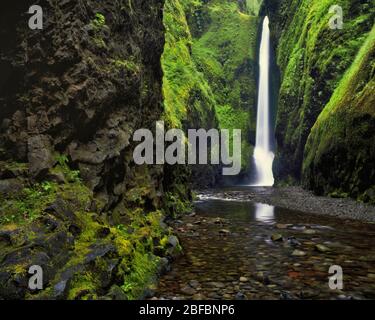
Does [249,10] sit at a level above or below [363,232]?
above

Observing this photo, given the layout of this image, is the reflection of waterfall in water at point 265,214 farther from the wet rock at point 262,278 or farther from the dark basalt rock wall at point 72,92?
the wet rock at point 262,278

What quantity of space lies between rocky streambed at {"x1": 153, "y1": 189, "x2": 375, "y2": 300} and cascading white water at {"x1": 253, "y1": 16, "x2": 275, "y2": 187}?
49.3m

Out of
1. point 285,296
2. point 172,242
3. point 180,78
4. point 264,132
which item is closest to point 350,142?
point 172,242

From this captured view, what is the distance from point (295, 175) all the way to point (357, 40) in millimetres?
17663

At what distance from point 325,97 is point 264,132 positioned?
2961 cm

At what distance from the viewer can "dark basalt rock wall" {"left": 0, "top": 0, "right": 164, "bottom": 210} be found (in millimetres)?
12016

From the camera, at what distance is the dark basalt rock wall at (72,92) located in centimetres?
1202

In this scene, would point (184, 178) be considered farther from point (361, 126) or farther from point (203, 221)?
point (361, 126)

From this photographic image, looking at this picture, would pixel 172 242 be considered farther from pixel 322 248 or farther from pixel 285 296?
pixel 322 248

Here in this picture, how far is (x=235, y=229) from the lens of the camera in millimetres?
19281

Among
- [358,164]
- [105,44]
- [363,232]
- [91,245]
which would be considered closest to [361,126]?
[358,164]

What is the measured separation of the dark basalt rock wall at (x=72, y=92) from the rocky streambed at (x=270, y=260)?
14.0 ft

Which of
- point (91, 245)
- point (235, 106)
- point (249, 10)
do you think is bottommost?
A: point (91, 245)

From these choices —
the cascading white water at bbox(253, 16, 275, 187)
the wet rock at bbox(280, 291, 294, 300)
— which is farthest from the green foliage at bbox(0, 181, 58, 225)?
the cascading white water at bbox(253, 16, 275, 187)
